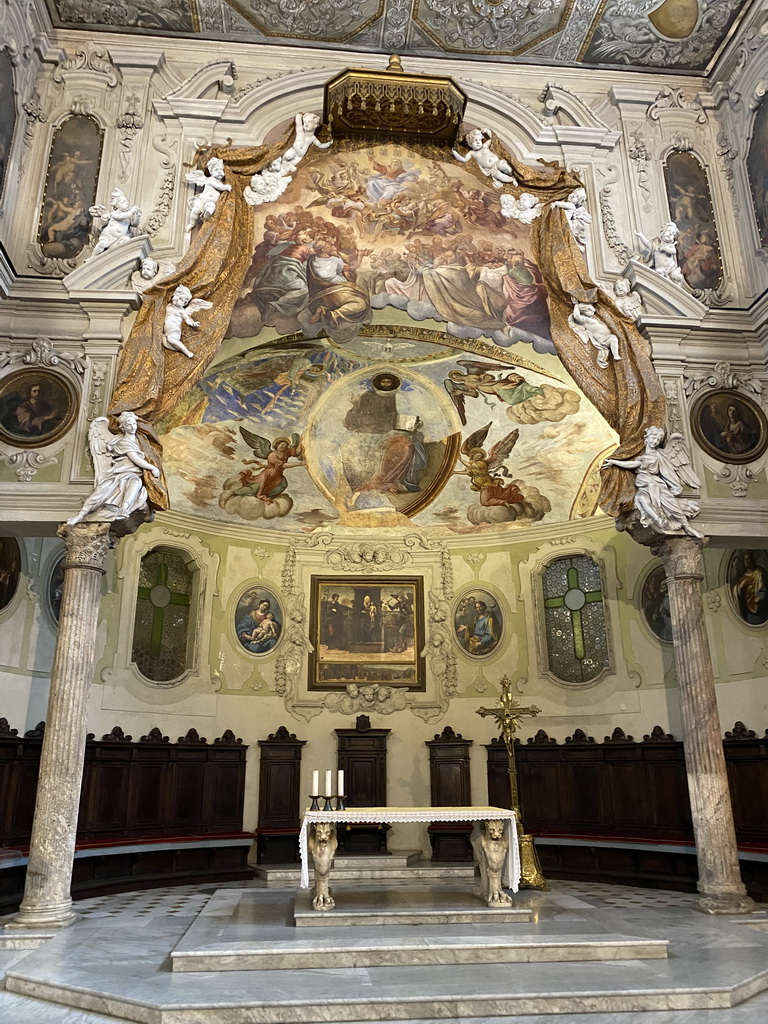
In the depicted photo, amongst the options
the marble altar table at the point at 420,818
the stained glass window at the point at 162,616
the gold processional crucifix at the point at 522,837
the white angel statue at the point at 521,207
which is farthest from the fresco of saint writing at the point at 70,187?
the gold processional crucifix at the point at 522,837

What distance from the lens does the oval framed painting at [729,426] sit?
11.1m

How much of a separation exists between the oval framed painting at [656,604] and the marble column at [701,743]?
4.34 meters

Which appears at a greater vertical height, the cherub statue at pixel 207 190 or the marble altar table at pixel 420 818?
the cherub statue at pixel 207 190

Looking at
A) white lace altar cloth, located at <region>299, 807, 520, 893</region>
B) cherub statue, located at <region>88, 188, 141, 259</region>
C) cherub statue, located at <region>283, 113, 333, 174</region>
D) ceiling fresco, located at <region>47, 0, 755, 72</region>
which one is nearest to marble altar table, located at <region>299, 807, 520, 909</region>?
white lace altar cloth, located at <region>299, 807, 520, 893</region>

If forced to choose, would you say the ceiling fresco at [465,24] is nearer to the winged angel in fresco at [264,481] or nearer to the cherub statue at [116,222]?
the cherub statue at [116,222]

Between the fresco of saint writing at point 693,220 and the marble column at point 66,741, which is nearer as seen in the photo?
the marble column at point 66,741

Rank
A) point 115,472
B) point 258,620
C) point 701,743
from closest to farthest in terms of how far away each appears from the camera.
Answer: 1. point 115,472
2. point 701,743
3. point 258,620

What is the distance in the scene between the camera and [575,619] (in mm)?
16062

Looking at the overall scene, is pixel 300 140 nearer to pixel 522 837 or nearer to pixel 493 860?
pixel 493 860

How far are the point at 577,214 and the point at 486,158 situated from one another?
1578mm

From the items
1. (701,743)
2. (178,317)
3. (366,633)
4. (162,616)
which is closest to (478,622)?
(366,633)

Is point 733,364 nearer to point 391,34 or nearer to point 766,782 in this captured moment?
point 766,782

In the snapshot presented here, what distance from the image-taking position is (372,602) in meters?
16.9

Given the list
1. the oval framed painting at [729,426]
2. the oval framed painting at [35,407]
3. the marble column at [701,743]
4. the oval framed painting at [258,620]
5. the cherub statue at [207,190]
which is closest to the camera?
the marble column at [701,743]
